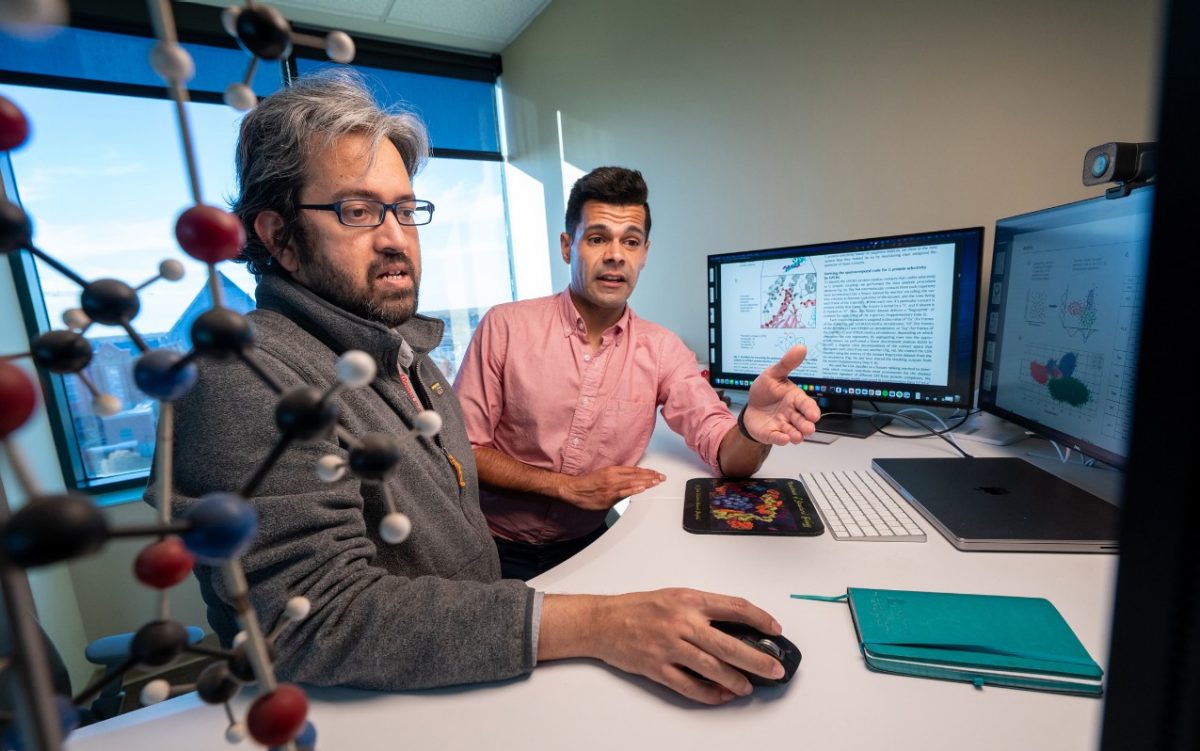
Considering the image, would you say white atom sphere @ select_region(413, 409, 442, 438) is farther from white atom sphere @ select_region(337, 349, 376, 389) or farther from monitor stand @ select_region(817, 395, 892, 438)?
monitor stand @ select_region(817, 395, 892, 438)

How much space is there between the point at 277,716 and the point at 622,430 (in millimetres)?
1262

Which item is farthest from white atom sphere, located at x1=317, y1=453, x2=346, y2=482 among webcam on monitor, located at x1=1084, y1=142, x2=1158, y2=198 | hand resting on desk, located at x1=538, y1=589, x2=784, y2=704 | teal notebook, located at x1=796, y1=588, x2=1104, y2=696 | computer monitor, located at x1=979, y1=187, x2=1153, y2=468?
webcam on monitor, located at x1=1084, y1=142, x2=1158, y2=198

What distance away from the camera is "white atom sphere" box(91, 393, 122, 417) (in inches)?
9.8

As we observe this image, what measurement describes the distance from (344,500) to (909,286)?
1257 mm

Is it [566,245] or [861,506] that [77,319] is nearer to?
[861,506]

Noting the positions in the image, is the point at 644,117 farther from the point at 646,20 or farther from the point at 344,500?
the point at 344,500

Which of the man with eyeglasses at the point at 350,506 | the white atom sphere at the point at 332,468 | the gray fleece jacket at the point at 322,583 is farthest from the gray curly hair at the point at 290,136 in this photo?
the white atom sphere at the point at 332,468

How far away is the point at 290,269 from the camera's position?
0.91 meters

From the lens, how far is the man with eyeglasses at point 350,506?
0.56 meters

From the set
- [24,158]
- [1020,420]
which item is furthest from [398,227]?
[24,158]

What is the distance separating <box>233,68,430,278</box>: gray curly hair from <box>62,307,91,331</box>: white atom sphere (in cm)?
67

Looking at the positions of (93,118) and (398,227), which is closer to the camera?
(398,227)

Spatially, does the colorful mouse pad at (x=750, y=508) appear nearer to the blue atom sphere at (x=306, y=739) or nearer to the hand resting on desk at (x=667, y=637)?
the hand resting on desk at (x=667, y=637)

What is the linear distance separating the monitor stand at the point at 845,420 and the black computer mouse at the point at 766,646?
0.93 m
